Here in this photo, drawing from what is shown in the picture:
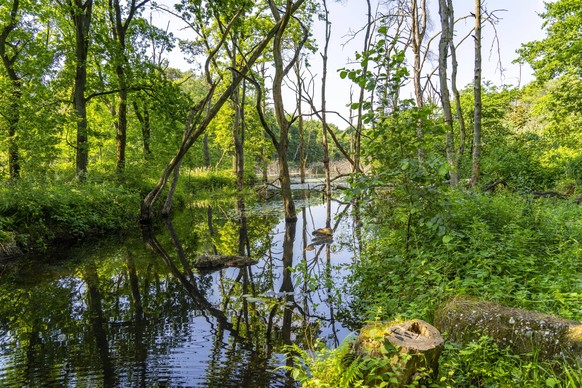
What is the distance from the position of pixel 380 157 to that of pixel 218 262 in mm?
4851

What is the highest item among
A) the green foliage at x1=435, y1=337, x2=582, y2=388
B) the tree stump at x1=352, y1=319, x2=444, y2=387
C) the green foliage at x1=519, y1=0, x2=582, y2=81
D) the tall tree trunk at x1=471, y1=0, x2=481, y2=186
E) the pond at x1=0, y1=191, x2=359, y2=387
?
the green foliage at x1=519, y1=0, x2=582, y2=81

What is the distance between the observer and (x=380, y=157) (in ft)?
16.9

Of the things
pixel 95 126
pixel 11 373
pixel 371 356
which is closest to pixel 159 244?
pixel 11 373

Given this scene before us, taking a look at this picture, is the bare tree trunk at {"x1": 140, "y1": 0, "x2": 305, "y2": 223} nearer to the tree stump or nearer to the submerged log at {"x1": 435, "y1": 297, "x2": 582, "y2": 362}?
the submerged log at {"x1": 435, "y1": 297, "x2": 582, "y2": 362}

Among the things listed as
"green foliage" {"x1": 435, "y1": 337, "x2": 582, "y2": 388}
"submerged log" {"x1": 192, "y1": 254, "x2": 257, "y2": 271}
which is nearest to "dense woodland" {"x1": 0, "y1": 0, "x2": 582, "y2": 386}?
"green foliage" {"x1": 435, "y1": 337, "x2": 582, "y2": 388}

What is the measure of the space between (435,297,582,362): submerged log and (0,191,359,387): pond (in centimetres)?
173

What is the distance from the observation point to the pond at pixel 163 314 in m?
3.84

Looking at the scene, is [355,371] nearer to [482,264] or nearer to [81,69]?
[482,264]

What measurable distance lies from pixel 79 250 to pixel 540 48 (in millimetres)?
20311

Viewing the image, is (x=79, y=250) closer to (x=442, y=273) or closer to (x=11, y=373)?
(x=11, y=373)

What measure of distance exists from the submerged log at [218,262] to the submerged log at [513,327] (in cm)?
561

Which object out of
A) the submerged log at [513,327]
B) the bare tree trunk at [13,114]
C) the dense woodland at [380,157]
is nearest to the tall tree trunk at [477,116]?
the dense woodland at [380,157]

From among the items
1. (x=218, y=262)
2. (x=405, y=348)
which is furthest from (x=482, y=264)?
(x=218, y=262)

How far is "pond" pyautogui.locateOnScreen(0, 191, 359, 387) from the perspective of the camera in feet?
12.6
